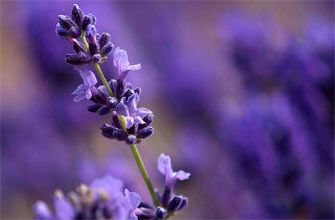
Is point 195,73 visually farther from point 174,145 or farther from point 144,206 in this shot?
point 144,206

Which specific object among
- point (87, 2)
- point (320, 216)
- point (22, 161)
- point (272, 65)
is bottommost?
point (320, 216)

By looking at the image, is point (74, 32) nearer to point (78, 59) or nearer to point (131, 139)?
point (78, 59)

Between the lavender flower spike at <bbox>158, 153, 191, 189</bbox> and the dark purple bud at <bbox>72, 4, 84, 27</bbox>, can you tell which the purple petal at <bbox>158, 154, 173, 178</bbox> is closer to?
the lavender flower spike at <bbox>158, 153, 191, 189</bbox>

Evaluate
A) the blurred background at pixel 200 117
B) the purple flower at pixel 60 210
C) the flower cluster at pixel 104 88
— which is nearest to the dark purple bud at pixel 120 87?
the flower cluster at pixel 104 88

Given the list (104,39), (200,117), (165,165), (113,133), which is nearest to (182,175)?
(165,165)

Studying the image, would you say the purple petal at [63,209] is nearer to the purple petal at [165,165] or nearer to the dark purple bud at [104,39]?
the purple petal at [165,165]

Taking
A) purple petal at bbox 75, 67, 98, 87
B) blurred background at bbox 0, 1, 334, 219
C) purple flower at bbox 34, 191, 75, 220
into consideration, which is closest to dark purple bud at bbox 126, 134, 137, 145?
purple petal at bbox 75, 67, 98, 87

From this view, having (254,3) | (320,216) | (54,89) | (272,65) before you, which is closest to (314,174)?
(320,216)
